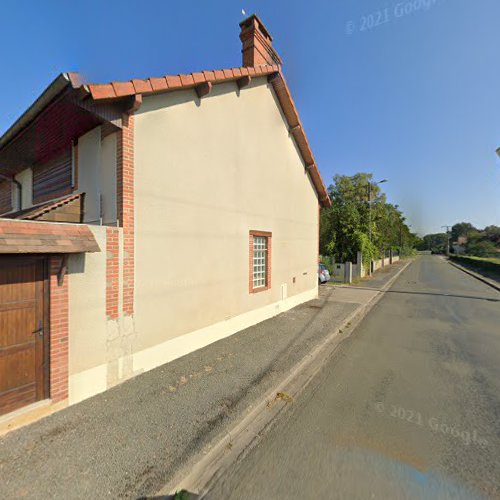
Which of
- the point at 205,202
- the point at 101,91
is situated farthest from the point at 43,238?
the point at 205,202

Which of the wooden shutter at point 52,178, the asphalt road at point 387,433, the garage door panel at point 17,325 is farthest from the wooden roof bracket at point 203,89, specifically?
the asphalt road at point 387,433

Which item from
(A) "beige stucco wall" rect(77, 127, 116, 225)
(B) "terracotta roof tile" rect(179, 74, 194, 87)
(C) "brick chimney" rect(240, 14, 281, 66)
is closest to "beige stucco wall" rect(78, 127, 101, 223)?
(A) "beige stucco wall" rect(77, 127, 116, 225)

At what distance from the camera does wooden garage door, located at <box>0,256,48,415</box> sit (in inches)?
131

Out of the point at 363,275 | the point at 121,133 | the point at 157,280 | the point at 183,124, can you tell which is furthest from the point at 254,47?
the point at 363,275

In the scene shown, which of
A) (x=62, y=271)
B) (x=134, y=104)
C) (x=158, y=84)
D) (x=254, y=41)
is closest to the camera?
(x=62, y=271)

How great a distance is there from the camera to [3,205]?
9.66 metres

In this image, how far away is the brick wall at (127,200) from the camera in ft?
14.6

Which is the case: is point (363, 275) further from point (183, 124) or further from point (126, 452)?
point (126, 452)

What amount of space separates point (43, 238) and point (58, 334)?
137cm

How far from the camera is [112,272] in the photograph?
4250mm

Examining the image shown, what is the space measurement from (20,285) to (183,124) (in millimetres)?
4052

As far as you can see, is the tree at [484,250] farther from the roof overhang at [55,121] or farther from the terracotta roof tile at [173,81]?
the roof overhang at [55,121]

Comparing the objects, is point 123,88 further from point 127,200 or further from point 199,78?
point 199,78

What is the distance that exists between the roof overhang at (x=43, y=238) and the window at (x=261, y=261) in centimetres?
485
